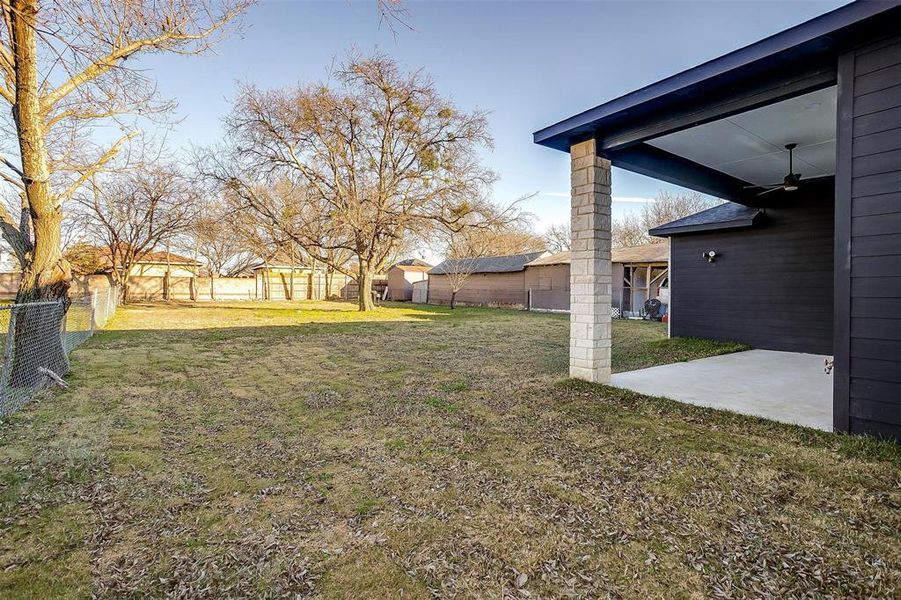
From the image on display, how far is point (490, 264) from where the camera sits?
22.2m

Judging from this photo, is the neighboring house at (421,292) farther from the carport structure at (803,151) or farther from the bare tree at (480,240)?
the carport structure at (803,151)

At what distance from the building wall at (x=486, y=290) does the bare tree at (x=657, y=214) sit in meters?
8.53

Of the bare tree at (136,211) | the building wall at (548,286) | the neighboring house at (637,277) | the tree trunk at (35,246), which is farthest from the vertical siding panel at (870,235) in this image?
the bare tree at (136,211)

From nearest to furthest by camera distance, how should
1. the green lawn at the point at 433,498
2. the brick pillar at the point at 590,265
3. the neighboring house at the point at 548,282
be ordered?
1. the green lawn at the point at 433,498
2. the brick pillar at the point at 590,265
3. the neighboring house at the point at 548,282

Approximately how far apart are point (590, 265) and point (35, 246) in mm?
6109

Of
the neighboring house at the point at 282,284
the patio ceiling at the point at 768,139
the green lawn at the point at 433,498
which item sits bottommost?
the green lawn at the point at 433,498

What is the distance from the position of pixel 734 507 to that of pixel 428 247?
584 inches

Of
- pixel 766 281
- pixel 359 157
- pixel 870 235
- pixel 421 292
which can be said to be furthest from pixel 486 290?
pixel 870 235

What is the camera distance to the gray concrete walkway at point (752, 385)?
3.78m

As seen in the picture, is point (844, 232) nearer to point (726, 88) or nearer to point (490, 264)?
point (726, 88)

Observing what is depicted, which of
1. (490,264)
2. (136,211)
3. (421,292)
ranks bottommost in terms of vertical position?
(421,292)

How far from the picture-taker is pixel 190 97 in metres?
5.60

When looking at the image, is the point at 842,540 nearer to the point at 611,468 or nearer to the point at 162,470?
the point at 611,468

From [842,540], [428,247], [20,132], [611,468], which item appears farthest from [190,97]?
[428,247]
